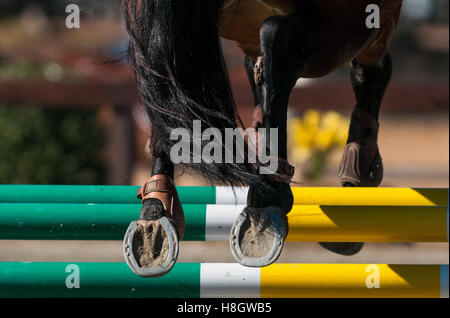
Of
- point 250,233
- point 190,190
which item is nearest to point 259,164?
point 250,233

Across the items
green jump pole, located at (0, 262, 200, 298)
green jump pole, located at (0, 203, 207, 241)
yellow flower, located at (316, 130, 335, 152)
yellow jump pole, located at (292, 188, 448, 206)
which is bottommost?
green jump pole, located at (0, 262, 200, 298)

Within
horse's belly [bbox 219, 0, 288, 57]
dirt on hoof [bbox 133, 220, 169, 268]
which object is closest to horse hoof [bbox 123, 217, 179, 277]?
dirt on hoof [bbox 133, 220, 169, 268]

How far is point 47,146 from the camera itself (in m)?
5.06

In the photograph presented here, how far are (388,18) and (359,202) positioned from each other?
2.04 ft

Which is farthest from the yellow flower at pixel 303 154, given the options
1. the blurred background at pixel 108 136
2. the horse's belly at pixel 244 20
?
the horse's belly at pixel 244 20

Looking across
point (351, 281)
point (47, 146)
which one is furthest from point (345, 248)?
point (47, 146)

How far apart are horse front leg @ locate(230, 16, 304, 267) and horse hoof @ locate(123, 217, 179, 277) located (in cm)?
16

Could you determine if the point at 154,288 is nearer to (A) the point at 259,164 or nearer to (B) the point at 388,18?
(A) the point at 259,164

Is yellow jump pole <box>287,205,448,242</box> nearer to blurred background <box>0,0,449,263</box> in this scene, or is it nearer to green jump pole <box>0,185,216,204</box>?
green jump pole <box>0,185,216,204</box>

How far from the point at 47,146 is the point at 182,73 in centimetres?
365

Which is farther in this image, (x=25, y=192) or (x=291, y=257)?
(x=291, y=257)

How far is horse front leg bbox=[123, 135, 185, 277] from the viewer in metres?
1.57

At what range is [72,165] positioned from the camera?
510 cm

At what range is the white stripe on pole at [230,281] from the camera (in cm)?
188
